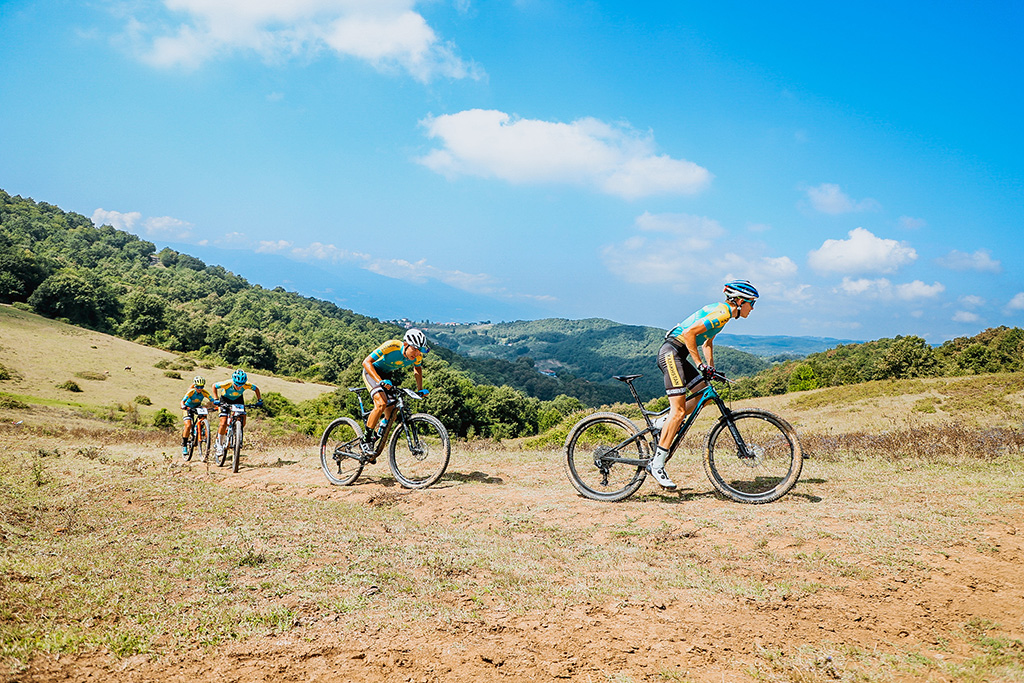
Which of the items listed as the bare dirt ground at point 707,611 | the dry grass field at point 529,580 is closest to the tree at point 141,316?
the dry grass field at point 529,580

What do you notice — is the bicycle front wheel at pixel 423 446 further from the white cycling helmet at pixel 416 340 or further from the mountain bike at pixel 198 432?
the mountain bike at pixel 198 432

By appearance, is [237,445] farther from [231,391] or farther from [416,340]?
[416,340]

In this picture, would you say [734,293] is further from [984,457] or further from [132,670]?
[132,670]

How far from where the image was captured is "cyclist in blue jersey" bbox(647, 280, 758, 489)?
7000 mm

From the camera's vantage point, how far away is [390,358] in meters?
9.38

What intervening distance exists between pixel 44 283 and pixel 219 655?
301 ft

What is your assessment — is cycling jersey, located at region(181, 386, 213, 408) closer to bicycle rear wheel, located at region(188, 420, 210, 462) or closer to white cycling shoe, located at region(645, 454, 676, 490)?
bicycle rear wheel, located at region(188, 420, 210, 462)

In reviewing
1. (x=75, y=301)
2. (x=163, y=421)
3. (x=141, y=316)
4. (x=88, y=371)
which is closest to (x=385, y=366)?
(x=163, y=421)

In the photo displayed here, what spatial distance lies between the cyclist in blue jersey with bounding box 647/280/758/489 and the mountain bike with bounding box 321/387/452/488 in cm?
369

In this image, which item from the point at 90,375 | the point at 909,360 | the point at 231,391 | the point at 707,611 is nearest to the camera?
the point at 707,611

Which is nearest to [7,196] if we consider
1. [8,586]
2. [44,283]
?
[44,283]

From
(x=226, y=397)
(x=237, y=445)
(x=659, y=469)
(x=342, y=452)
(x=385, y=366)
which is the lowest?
(x=237, y=445)

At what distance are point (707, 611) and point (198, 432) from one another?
48.6ft

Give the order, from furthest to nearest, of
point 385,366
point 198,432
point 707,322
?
point 198,432 < point 385,366 < point 707,322
